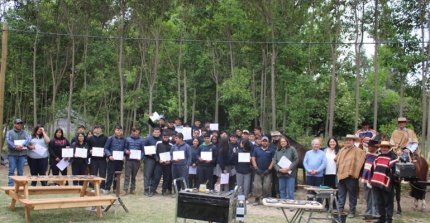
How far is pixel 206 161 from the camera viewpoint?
12.4m

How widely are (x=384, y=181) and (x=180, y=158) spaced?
521 cm

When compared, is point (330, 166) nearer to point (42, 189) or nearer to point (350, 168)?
point (350, 168)

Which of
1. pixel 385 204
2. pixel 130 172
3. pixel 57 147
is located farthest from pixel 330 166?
pixel 57 147

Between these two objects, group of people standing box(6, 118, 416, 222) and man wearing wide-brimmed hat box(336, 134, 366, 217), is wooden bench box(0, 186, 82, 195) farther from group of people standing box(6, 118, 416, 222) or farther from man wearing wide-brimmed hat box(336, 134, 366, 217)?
man wearing wide-brimmed hat box(336, 134, 366, 217)

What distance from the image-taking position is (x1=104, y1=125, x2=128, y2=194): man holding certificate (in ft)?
40.9

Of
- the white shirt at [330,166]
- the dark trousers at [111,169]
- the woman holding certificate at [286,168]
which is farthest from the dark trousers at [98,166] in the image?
the white shirt at [330,166]

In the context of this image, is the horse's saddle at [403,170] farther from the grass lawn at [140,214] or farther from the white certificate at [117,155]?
the white certificate at [117,155]

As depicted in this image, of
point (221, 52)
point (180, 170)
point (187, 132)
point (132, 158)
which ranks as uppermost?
point (221, 52)

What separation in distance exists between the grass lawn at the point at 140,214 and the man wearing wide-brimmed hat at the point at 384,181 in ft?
2.69

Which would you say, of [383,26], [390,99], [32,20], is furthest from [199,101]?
[390,99]

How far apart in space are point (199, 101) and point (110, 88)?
213 inches

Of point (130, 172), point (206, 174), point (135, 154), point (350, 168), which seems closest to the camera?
point (350, 168)

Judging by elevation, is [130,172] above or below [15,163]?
below

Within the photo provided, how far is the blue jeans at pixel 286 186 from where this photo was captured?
37.1ft
